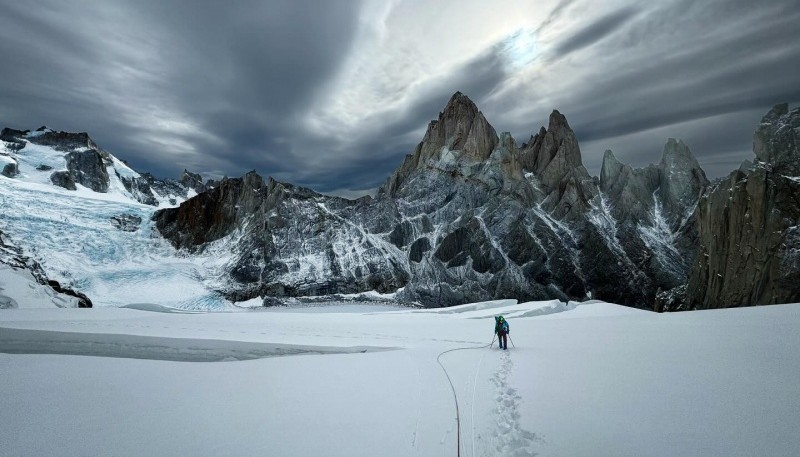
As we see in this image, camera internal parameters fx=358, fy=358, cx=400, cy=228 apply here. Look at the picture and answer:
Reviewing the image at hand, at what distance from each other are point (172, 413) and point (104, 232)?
384ft

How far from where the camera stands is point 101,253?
302ft

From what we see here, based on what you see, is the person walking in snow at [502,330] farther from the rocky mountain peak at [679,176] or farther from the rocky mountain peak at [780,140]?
the rocky mountain peak at [679,176]

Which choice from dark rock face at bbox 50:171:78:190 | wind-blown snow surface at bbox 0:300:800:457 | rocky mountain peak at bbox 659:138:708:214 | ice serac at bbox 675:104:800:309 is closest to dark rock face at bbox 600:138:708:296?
rocky mountain peak at bbox 659:138:708:214

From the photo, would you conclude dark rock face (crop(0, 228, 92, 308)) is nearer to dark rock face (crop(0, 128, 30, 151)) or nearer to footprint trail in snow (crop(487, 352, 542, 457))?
footprint trail in snow (crop(487, 352, 542, 457))

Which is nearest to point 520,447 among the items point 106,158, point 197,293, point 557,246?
Result: point 197,293

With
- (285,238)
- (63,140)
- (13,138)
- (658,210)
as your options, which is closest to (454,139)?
(285,238)

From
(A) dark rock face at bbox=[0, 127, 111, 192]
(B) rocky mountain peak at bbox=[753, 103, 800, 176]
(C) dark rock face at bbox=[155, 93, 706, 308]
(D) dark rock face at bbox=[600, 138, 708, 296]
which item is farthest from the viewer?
(A) dark rock face at bbox=[0, 127, 111, 192]

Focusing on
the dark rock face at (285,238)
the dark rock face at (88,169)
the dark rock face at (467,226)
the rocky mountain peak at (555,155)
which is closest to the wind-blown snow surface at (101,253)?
the dark rock face at (285,238)

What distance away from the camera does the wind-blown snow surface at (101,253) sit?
269 feet

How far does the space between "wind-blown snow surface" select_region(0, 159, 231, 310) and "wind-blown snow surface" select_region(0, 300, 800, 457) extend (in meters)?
80.6

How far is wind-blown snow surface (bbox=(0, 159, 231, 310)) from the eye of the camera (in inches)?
3231

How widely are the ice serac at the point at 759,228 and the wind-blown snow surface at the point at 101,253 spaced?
314 feet

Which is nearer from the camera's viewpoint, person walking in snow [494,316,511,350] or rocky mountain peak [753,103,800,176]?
person walking in snow [494,316,511,350]

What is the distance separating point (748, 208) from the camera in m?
50.0
